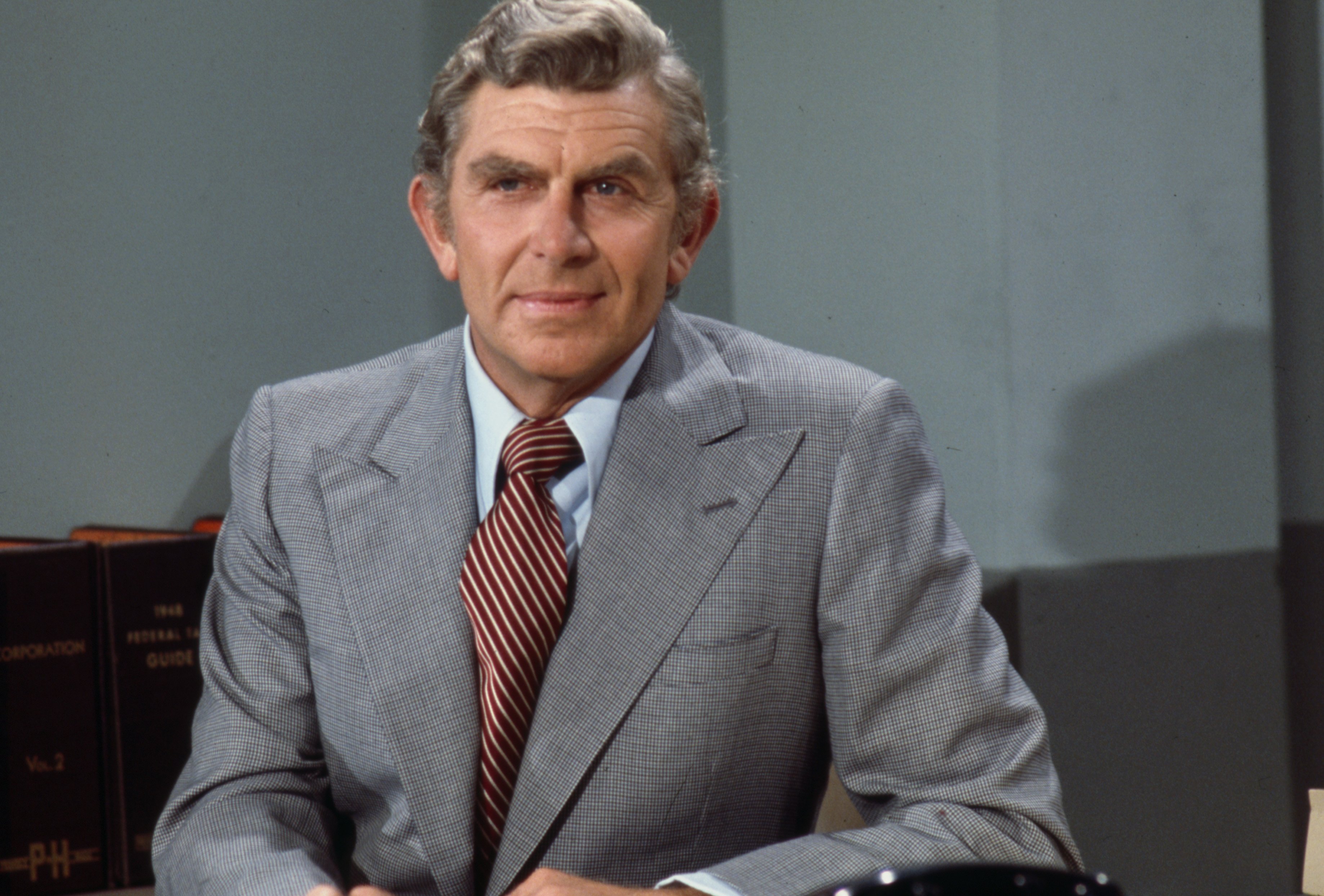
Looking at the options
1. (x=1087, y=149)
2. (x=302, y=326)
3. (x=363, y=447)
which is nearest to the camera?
(x=363, y=447)

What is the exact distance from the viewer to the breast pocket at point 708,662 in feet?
3.81

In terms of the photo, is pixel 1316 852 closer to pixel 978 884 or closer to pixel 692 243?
pixel 978 884

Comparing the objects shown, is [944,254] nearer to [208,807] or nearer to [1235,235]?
[1235,235]

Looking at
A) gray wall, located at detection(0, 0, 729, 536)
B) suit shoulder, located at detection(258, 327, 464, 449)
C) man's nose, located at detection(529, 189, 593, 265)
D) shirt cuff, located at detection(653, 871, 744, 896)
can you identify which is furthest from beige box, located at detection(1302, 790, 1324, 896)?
gray wall, located at detection(0, 0, 729, 536)

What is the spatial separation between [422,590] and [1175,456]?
976 millimetres

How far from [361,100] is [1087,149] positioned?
1014 millimetres

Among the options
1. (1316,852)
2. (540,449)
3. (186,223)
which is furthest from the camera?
(186,223)

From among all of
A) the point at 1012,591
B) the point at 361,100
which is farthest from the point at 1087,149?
the point at 361,100

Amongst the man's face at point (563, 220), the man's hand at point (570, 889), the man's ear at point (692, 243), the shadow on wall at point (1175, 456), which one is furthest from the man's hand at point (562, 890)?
the shadow on wall at point (1175, 456)

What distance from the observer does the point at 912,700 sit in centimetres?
113

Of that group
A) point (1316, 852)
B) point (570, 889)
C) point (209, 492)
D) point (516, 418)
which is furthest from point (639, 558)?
point (209, 492)

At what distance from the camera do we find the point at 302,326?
6.38ft

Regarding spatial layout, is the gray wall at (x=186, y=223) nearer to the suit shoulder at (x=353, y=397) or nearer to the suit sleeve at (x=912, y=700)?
the suit shoulder at (x=353, y=397)

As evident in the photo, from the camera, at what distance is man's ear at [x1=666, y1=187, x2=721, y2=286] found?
1293 mm
